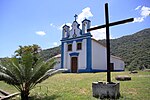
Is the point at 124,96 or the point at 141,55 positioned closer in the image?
the point at 124,96

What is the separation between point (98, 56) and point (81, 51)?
3003 mm

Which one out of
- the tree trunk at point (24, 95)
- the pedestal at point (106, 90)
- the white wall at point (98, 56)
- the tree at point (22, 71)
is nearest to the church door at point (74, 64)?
the white wall at point (98, 56)

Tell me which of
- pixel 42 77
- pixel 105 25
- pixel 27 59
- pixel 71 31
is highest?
pixel 71 31

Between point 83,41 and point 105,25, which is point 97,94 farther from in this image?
point 83,41

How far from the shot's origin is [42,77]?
8539mm

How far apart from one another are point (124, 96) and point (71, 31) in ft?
75.7

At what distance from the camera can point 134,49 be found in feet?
177

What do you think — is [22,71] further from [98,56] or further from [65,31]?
[65,31]

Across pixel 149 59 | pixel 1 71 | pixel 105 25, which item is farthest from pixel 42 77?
Answer: pixel 149 59

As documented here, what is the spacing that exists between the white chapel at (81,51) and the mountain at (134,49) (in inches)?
556

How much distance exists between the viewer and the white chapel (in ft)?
90.8

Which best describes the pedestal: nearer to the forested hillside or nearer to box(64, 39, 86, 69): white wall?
box(64, 39, 86, 69): white wall

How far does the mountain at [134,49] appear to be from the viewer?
45.6m

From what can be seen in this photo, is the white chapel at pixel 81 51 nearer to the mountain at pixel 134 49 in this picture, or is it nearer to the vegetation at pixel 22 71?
the mountain at pixel 134 49
